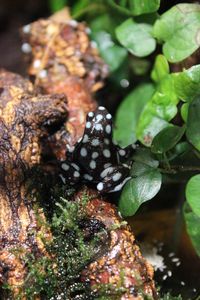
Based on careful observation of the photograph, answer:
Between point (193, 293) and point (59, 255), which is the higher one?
point (59, 255)

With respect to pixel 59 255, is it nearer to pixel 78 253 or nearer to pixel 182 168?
pixel 78 253

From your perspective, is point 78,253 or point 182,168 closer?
point 78,253

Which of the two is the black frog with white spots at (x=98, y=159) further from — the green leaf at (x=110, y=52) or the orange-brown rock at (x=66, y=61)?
the green leaf at (x=110, y=52)

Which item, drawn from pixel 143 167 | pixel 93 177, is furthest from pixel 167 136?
pixel 93 177

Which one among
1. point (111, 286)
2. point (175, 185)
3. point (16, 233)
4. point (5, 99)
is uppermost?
point (5, 99)

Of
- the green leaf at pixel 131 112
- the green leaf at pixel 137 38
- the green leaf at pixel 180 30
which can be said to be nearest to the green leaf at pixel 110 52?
the green leaf at pixel 131 112

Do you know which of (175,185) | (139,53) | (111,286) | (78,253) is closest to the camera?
(111,286)

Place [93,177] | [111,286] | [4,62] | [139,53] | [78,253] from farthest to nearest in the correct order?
[4,62] → [139,53] → [93,177] → [78,253] → [111,286]
